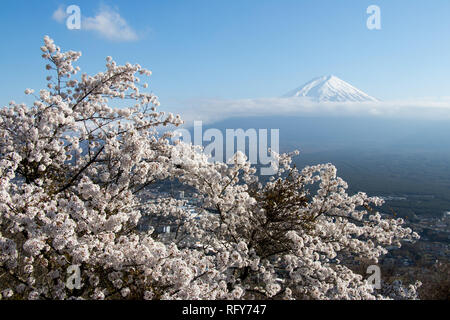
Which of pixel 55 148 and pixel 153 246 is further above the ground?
pixel 55 148

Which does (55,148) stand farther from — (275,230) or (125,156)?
(275,230)

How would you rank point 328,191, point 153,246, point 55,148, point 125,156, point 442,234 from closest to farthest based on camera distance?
point 153,246
point 125,156
point 55,148
point 328,191
point 442,234
